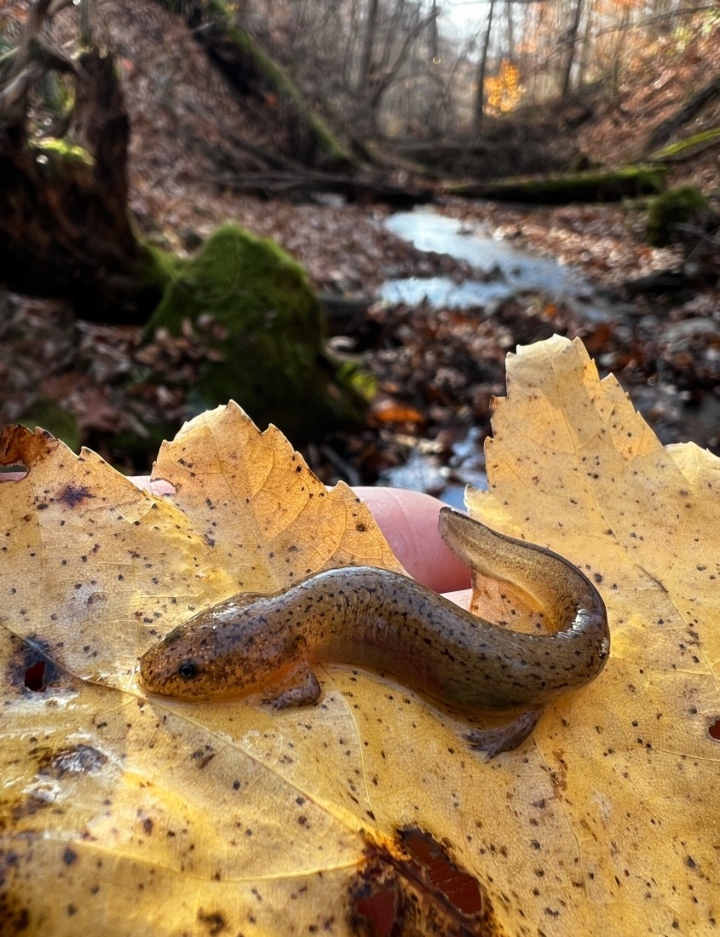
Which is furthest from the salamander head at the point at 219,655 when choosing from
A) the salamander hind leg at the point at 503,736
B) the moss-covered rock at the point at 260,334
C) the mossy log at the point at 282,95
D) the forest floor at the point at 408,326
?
the mossy log at the point at 282,95

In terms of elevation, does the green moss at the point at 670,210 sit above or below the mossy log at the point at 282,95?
below

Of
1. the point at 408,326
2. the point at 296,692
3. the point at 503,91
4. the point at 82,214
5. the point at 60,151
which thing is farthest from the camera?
the point at 503,91

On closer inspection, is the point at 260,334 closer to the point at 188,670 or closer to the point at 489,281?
the point at 188,670

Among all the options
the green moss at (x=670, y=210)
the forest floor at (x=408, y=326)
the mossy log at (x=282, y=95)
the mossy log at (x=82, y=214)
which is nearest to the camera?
the forest floor at (x=408, y=326)

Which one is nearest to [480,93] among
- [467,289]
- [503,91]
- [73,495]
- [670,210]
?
[503,91]

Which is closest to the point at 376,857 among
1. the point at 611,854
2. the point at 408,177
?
the point at 611,854

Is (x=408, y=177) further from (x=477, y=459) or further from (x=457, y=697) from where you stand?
(x=457, y=697)

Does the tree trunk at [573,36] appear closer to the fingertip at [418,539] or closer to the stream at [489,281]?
the stream at [489,281]
